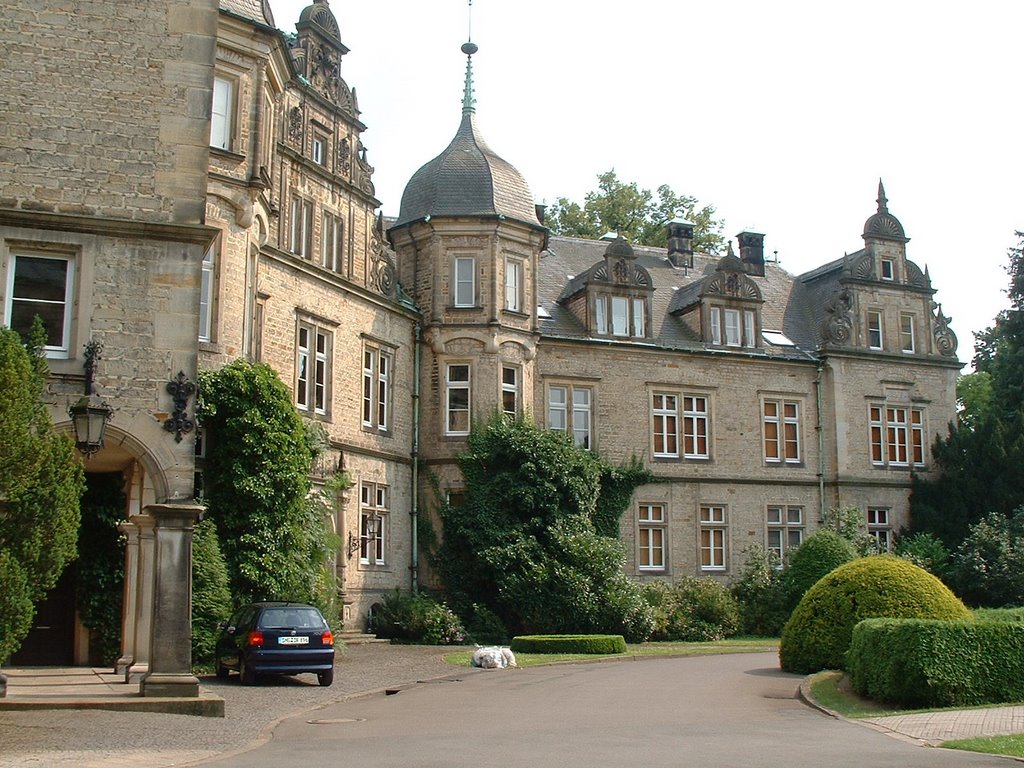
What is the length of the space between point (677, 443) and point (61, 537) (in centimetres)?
2552

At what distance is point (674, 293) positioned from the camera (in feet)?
134

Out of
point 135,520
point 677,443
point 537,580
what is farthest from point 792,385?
point 135,520

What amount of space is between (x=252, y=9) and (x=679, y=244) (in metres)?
21.5

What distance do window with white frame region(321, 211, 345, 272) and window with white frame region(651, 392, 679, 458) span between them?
1168 centimetres

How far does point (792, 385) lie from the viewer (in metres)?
39.2

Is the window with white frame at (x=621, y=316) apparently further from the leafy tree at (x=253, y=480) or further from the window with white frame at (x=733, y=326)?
the leafy tree at (x=253, y=480)

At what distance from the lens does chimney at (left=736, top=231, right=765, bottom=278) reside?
43406 millimetres

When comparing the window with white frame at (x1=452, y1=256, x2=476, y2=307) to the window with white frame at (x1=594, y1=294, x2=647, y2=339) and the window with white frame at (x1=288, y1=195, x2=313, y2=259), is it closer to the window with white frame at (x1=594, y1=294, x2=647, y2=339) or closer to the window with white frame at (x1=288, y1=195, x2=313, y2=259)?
the window with white frame at (x1=594, y1=294, x2=647, y2=339)

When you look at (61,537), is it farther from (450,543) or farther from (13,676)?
(450,543)

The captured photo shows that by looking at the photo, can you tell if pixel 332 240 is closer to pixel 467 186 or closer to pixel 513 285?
pixel 467 186

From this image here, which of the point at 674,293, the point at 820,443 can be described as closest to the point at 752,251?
the point at 674,293

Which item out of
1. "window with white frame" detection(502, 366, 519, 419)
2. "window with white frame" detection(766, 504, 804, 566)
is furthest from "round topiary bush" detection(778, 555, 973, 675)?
"window with white frame" detection(766, 504, 804, 566)

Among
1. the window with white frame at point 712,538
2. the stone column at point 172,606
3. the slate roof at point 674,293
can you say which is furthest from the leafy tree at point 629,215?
the stone column at point 172,606

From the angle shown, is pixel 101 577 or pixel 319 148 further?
pixel 319 148
